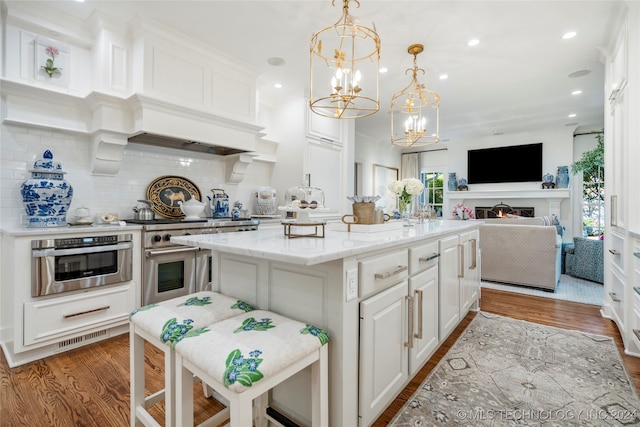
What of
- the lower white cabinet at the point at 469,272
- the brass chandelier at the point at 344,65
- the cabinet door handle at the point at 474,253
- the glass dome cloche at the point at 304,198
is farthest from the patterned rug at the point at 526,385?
the brass chandelier at the point at 344,65

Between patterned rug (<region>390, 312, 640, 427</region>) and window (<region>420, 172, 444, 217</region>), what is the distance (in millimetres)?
6371

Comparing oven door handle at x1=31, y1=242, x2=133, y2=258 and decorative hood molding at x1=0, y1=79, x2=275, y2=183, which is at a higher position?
decorative hood molding at x1=0, y1=79, x2=275, y2=183

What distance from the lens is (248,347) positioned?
104 centimetres

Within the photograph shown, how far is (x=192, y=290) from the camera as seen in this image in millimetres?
3014

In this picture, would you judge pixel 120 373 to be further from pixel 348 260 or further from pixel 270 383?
pixel 348 260

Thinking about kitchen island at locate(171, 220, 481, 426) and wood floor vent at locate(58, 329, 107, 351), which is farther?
wood floor vent at locate(58, 329, 107, 351)

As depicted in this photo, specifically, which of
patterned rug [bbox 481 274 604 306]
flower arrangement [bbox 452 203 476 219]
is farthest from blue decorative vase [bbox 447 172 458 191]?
patterned rug [bbox 481 274 604 306]

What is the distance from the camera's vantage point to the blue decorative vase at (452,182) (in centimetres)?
800

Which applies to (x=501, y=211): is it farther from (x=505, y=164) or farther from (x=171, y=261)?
(x=171, y=261)

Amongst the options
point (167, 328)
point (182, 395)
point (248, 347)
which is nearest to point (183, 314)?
point (167, 328)

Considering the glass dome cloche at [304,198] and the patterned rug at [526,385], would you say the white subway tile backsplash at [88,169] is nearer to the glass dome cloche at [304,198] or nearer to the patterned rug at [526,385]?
the glass dome cloche at [304,198]

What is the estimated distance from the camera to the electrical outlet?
1.23 m

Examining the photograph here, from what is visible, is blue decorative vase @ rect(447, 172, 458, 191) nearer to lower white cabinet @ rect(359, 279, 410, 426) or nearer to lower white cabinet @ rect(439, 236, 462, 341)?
lower white cabinet @ rect(439, 236, 462, 341)

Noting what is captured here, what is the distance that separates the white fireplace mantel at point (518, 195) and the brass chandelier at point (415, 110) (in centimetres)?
185
